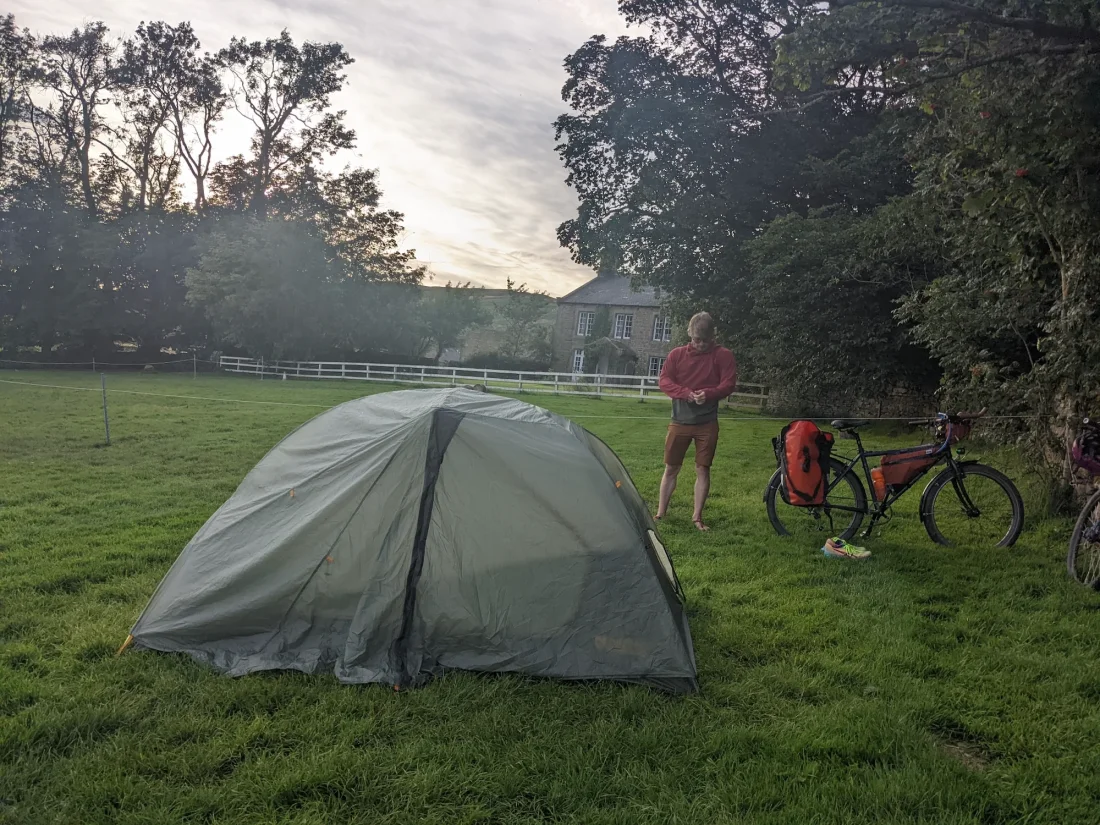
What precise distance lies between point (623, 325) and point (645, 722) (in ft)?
127

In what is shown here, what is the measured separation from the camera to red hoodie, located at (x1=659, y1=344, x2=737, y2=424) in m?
5.80

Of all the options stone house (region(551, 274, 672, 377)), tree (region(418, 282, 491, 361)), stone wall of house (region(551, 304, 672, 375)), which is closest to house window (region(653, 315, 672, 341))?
stone house (region(551, 274, 672, 377))

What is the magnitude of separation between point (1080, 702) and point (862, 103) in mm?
18340

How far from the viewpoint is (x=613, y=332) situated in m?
41.2

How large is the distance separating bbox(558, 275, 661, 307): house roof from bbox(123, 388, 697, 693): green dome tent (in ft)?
122

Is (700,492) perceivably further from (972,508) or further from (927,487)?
(972,508)

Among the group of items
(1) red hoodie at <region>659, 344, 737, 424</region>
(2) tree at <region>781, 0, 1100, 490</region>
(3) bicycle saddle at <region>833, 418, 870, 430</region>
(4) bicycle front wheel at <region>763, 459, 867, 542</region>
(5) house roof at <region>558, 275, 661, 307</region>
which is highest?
(5) house roof at <region>558, 275, 661, 307</region>

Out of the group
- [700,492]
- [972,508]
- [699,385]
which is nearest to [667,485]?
[700,492]

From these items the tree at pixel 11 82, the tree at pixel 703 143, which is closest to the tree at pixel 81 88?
the tree at pixel 11 82

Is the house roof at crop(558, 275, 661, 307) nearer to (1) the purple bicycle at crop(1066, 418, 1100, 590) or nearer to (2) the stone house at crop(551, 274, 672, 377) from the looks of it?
(2) the stone house at crop(551, 274, 672, 377)

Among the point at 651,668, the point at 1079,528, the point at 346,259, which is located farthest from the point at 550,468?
the point at 346,259

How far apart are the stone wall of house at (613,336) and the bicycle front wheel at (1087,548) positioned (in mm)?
33618

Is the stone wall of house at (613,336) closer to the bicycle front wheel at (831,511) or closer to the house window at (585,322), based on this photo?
the house window at (585,322)

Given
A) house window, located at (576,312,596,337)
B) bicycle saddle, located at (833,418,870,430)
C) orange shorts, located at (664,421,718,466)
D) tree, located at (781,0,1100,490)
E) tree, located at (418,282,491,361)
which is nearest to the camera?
tree, located at (781,0,1100,490)
